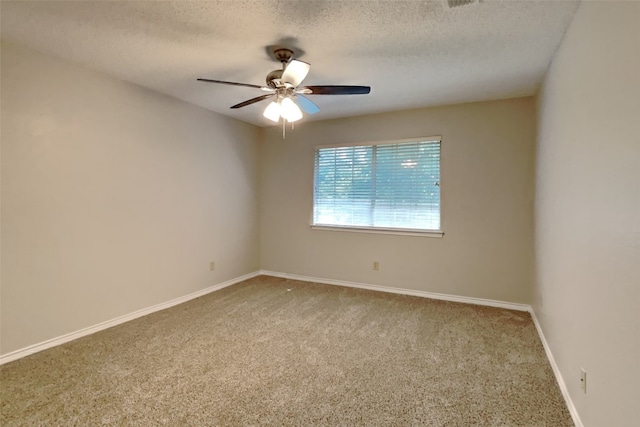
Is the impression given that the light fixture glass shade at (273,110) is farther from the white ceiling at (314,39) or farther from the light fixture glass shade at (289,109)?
the white ceiling at (314,39)

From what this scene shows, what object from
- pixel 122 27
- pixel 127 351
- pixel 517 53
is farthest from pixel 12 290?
pixel 517 53

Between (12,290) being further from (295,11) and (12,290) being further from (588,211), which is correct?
(588,211)

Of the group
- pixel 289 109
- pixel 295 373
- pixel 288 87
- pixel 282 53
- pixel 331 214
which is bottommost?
pixel 295 373

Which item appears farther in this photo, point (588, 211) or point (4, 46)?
point (4, 46)

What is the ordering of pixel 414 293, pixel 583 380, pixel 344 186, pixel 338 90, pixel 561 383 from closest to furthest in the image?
pixel 583 380 < pixel 561 383 < pixel 338 90 < pixel 414 293 < pixel 344 186

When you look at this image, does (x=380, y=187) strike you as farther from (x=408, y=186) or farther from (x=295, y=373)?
(x=295, y=373)

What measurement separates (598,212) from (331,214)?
3148 mm

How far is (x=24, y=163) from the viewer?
2271 mm

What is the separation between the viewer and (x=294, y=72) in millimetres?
2057

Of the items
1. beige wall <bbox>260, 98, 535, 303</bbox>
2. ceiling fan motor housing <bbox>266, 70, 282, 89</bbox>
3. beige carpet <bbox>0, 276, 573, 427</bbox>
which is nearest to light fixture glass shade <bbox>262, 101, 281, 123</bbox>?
ceiling fan motor housing <bbox>266, 70, 282, 89</bbox>

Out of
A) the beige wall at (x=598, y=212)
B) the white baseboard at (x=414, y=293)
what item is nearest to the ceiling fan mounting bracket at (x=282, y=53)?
the beige wall at (x=598, y=212)

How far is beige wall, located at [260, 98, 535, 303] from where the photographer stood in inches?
129

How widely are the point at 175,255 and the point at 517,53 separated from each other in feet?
12.3

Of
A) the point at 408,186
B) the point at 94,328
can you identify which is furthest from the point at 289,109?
the point at 94,328
